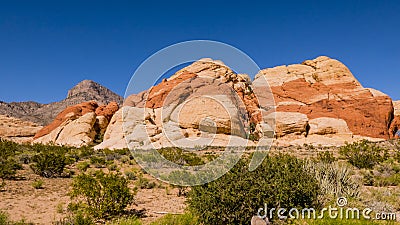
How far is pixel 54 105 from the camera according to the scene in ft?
312

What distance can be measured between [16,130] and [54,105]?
5278cm

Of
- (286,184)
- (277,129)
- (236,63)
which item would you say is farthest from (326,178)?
(277,129)

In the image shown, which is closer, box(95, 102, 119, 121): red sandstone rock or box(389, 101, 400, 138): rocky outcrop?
box(389, 101, 400, 138): rocky outcrop

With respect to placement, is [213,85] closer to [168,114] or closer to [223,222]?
[168,114]

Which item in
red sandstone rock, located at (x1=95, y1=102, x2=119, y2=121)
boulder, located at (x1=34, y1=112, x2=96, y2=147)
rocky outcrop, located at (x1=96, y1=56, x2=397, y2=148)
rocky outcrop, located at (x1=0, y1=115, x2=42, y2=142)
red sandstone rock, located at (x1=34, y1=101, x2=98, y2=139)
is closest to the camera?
rocky outcrop, located at (x1=96, y1=56, x2=397, y2=148)

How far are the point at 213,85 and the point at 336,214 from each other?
120 feet

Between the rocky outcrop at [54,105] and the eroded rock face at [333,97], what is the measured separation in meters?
56.9

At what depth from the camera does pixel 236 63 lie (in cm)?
1058

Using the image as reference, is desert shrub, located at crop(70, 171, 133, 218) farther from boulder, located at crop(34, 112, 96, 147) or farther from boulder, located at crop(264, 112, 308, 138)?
boulder, located at crop(264, 112, 308, 138)

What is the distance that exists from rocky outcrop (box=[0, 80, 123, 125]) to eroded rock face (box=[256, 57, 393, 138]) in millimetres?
56876

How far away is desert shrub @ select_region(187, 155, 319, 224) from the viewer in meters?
6.89

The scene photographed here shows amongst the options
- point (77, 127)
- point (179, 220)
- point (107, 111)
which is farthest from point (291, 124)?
point (179, 220)
